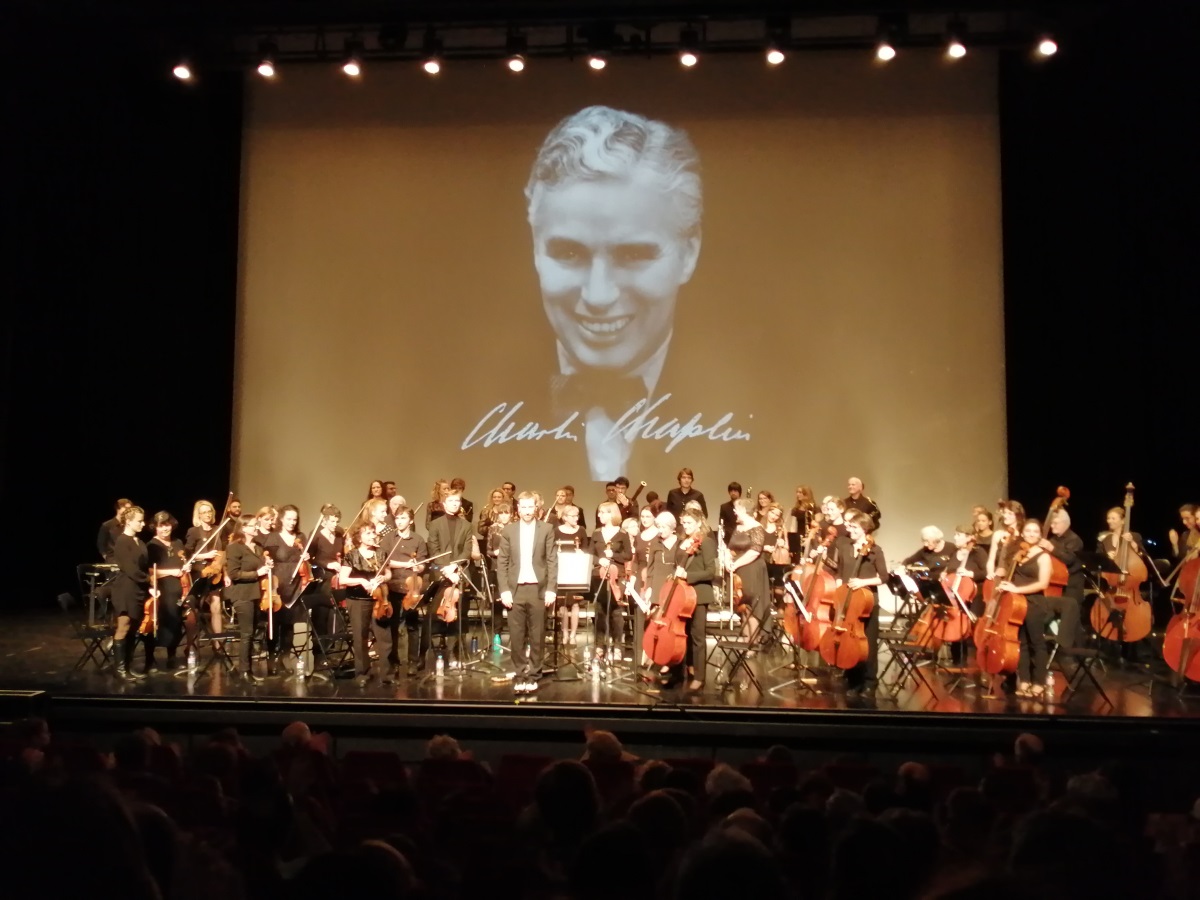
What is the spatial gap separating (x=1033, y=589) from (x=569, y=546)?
154 inches

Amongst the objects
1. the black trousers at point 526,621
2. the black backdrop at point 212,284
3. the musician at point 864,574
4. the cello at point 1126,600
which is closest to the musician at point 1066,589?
the cello at point 1126,600

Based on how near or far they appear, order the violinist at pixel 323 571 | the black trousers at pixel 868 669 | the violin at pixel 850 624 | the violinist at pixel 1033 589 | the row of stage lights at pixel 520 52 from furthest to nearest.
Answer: the row of stage lights at pixel 520 52
the violinist at pixel 323 571
the black trousers at pixel 868 669
the violin at pixel 850 624
the violinist at pixel 1033 589

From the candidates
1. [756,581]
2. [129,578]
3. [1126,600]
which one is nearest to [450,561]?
[129,578]

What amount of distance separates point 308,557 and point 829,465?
6.48m

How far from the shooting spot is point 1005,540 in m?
8.81

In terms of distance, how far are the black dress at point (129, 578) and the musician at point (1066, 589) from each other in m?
7.54

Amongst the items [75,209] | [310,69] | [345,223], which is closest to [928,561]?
[345,223]

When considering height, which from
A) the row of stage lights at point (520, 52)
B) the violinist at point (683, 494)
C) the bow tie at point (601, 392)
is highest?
the row of stage lights at point (520, 52)

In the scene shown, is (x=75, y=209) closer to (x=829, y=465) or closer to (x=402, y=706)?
(x=402, y=706)

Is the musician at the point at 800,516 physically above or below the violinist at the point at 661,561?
above

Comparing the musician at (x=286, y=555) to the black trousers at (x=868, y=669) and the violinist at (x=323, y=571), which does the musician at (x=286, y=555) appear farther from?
the black trousers at (x=868, y=669)

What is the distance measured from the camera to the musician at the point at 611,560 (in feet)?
30.3

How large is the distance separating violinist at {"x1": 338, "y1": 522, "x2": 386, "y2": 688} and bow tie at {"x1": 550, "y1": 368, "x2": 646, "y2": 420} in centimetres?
452

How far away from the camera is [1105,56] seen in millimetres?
11422
